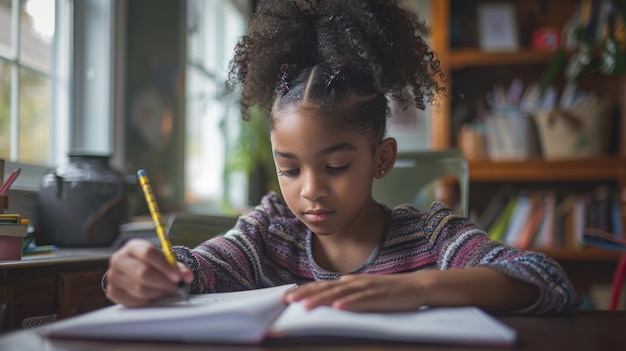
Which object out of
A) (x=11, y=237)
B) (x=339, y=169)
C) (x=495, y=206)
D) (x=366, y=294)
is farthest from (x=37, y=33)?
(x=495, y=206)

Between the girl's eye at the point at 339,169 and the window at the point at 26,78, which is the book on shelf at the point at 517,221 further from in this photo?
the girl's eye at the point at 339,169

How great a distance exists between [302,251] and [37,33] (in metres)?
1.21

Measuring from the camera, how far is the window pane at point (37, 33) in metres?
1.85

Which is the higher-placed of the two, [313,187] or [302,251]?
[313,187]

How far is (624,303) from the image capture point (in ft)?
9.71

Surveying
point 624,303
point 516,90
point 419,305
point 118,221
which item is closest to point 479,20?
point 516,90

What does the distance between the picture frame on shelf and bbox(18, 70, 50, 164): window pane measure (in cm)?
218

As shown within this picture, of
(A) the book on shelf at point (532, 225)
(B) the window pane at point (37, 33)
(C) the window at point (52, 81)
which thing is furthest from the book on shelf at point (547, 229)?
(B) the window pane at point (37, 33)

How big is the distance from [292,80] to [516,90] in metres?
2.37

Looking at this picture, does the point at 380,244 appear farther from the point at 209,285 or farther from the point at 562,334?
the point at 562,334

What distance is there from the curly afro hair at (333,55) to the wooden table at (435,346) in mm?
465

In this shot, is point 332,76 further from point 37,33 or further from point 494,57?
point 494,57

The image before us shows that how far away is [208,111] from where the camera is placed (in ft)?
10.8

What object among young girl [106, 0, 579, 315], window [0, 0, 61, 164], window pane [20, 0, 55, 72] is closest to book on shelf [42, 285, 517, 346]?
young girl [106, 0, 579, 315]
